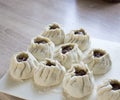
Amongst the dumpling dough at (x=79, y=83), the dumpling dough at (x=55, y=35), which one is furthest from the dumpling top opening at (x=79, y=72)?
the dumpling dough at (x=55, y=35)

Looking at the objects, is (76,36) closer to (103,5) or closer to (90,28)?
(90,28)

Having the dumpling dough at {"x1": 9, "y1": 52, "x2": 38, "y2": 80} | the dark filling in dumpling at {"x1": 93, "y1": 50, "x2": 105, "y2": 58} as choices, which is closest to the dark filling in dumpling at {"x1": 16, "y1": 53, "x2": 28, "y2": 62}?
the dumpling dough at {"x1": 9, "y1": 52, "x2": 38, "y2": 80}

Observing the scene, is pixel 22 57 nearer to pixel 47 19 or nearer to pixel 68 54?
pixel 68 54

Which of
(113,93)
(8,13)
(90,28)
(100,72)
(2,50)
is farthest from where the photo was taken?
(8,13)

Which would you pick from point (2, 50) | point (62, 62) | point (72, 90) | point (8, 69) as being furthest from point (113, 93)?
point (2, 50)

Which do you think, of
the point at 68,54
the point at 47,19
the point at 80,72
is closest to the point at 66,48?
the point at 68,54

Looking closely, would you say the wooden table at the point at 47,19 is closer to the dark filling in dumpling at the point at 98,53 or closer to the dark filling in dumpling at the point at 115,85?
the dark filling in dumpling at the point at 98,53

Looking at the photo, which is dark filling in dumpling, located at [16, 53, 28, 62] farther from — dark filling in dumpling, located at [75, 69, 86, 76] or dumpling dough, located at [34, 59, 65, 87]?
dark filling in dumpling, located at [75, 69, 86, 76]
